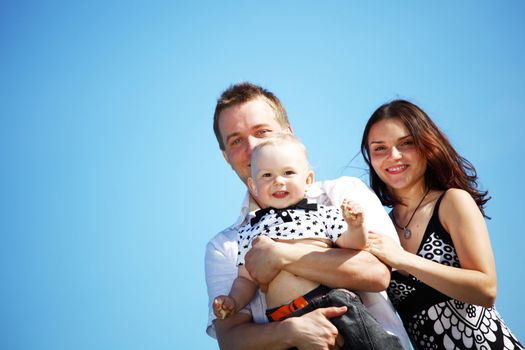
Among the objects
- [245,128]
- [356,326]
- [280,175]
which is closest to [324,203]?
[280,175]

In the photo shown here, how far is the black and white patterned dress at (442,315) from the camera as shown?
13.2ft

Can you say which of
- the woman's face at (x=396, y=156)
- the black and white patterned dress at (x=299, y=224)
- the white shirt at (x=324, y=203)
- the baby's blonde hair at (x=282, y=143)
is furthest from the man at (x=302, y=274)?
the woman's face at (x=396, y=156)

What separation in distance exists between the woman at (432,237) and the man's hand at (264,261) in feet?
2.32

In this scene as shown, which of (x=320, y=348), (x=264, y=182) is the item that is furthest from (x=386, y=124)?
(x=320, y=348)

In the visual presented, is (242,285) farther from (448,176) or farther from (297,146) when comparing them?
(448,176)

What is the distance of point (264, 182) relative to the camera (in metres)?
3.72

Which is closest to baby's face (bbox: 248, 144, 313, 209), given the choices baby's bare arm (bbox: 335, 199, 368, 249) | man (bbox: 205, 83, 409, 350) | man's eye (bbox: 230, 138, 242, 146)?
man (bbox: 205, 83, 409, 350)

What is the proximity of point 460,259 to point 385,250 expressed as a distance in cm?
91

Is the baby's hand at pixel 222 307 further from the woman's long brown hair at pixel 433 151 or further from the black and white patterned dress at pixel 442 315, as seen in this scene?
the woman's long brown hair at pixel 433 151

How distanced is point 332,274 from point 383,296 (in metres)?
0.63

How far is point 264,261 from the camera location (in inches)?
130

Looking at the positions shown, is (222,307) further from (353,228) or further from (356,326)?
(353,228)

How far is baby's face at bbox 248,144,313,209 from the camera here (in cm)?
367

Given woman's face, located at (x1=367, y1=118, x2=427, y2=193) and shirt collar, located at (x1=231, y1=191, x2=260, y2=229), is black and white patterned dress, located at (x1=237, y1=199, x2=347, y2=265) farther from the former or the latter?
woman's face, located at (x1=367, y1=118, x2=427, y2=193)
